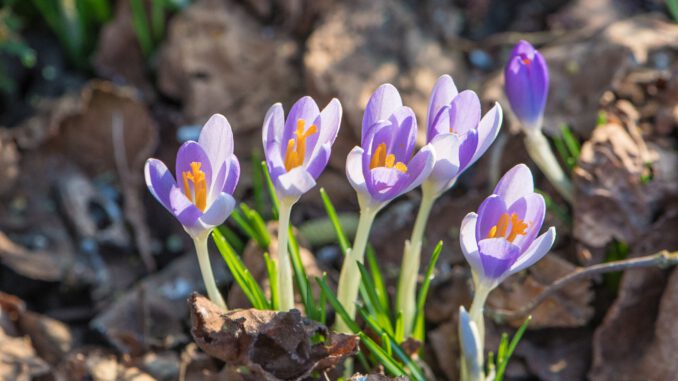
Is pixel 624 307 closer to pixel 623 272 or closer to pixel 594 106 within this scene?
pixel 623 272

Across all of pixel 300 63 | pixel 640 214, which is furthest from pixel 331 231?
pixel 640 214

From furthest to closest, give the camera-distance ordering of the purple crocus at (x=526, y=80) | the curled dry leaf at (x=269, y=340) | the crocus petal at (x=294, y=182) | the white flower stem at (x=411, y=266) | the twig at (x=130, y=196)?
1. the twig at (x=130, y=196)
2. the purple crocus at (x=526, y=80)
3. the white flower stem at (x=411, y=266)
4. the curled dry leaf at (x=269, y=340)
5. the crocus petal at (x=294, y=182)

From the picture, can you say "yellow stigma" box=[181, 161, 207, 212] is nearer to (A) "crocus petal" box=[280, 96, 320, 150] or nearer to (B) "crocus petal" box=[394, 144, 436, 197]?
(A) "crocus petal" box=[280, 96, 320, 150]

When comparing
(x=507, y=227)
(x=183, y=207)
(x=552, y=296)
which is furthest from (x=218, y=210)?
(x=552, y=296)

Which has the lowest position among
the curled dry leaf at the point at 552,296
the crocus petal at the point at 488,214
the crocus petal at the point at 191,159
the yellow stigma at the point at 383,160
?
the curled dry leaf at the point at 552,296

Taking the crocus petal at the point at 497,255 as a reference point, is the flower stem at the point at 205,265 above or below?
above

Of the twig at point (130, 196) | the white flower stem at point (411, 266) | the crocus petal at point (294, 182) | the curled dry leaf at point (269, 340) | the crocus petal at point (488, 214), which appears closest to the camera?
the crocus petal at point (294, 182)

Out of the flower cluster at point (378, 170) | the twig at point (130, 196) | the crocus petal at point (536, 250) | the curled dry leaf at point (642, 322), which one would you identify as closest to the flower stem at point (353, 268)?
the flower cluster at point (378, 170)

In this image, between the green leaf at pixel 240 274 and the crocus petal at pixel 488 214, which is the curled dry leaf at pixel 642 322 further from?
the green leaf at pixel 240 274
